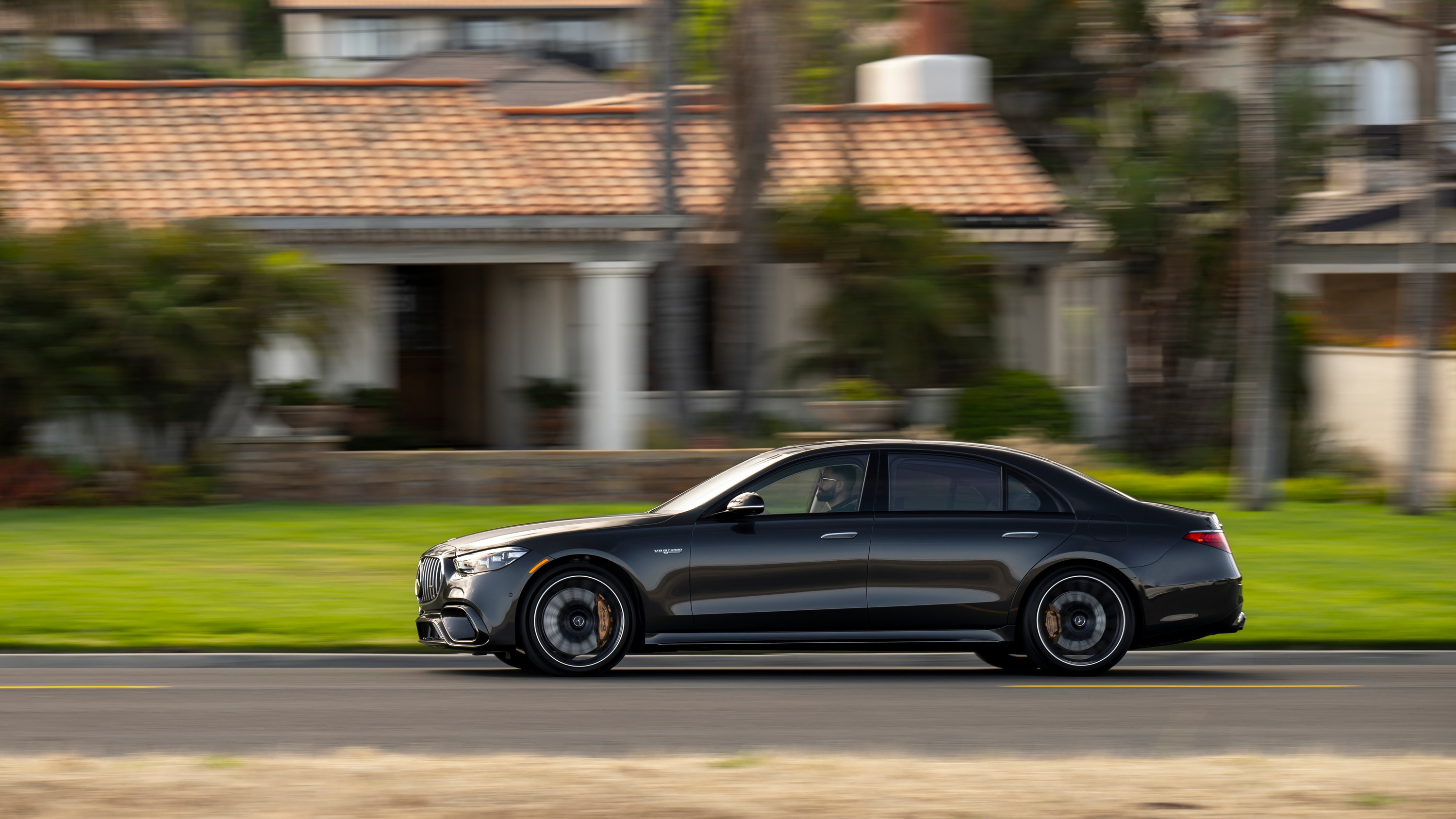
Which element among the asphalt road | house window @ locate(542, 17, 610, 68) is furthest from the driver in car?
house window @ locate(542, 17, 610, 68)

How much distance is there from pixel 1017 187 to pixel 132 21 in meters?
12.2

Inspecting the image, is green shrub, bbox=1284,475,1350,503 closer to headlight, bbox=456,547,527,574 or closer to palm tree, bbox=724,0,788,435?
palm tree, bbox=724,0,788,435

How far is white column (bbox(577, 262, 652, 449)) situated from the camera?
77.6 ft

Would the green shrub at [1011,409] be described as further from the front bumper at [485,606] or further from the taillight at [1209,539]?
the front bumper at [485,606]

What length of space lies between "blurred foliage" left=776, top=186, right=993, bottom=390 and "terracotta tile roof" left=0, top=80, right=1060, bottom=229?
29.4 inches

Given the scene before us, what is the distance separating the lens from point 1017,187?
2595 centimetres

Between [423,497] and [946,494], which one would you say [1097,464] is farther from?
[946,494]

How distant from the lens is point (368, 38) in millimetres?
56719

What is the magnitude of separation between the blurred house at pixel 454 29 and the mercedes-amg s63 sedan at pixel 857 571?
148 ft

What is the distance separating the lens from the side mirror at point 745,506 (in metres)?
11.0

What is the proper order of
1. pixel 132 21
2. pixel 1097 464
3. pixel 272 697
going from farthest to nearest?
pixel 1097 464 → pixel 132 21 → pixel 272 697

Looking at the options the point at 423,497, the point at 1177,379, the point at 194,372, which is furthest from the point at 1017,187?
the point at 194,372

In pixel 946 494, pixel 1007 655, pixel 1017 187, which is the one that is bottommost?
pixel 1007 655

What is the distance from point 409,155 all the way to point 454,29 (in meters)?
32.9
